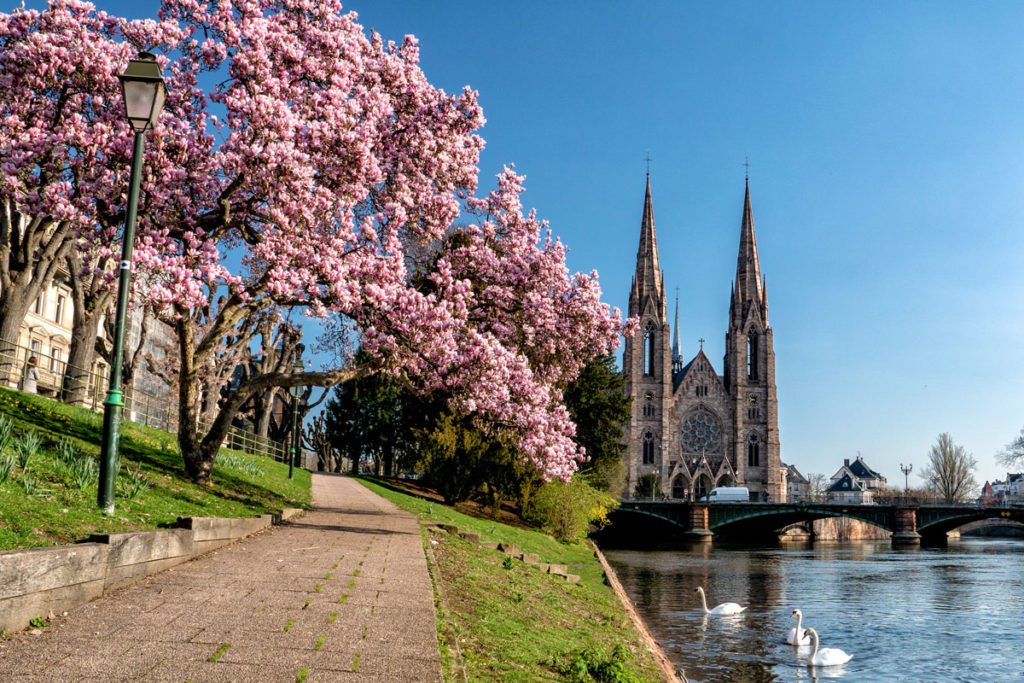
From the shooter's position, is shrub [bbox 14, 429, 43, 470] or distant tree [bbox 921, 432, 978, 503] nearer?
shrub [bbox 14, 429, 43, 470]

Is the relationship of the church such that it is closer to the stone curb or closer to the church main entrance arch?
the church main entrance arch

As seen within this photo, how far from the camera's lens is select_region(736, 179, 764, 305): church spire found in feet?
373

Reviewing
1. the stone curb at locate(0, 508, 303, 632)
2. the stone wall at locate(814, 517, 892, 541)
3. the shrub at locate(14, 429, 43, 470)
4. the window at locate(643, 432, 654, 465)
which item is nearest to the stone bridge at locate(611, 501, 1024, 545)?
the stone wall at locate(814, 517, 892, 541)

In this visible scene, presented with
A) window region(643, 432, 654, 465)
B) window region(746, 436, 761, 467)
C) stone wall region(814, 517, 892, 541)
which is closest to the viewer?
stone wall region(814, 517, 892, 541)

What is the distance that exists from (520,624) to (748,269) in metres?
112

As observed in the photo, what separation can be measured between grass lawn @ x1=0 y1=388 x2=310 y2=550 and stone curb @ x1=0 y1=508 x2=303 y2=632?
599mm

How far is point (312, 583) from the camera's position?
28.8 ft

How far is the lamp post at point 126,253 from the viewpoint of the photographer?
366 inches

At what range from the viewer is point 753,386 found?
367ft

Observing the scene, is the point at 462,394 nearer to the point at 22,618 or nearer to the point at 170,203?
the point at 170,203

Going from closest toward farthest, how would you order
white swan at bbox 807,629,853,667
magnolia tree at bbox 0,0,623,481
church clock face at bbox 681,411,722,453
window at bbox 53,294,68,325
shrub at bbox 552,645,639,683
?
shrub at bbox 552,645,639,683 → magnolia tree at bbox 0,0,623,481 → white swan at bbox 807,629,853,667 → window at bbox 53,294,68,325 → church clock face at bbox 681,411,722,453

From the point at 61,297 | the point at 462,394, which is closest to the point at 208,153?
the point at 462,394

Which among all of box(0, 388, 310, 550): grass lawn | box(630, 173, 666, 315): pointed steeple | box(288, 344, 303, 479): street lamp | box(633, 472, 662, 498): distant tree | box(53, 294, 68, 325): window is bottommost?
box(633, 472, 662, 498): distant tree

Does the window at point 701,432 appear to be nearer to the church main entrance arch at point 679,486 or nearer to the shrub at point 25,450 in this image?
the church main entrance arch at point 679,486
